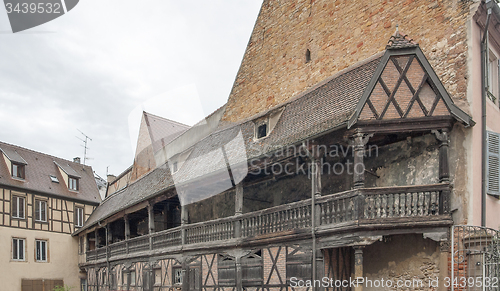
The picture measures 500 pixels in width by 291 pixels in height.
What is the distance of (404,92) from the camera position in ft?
35.3

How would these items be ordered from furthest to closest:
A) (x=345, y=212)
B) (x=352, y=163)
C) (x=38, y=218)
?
1. (x=38, y=218)
2. (x=352, y=163)
3. (x=345, y=212)

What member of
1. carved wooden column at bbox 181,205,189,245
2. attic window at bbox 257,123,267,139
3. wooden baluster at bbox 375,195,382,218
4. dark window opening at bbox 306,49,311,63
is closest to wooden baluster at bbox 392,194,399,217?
wooden baluster at bbox 375,195,382,218

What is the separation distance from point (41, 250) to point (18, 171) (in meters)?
4.30

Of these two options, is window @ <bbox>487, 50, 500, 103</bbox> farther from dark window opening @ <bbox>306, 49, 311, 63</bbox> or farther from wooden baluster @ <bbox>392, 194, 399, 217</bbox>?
dark window opening @ <bbox>306, 49, 311, 63</bbox>

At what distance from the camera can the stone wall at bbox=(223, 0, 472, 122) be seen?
11.4 metres

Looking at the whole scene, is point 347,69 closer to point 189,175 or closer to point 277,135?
point 277,135

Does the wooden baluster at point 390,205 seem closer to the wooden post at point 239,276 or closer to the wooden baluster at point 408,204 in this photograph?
the wooden baluster at point 408,204

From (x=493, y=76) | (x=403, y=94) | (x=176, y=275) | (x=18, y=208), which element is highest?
(x=493, y=76)

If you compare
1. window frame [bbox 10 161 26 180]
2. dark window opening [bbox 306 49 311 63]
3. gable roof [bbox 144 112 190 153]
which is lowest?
window frame [bbox 10 161 26 180]

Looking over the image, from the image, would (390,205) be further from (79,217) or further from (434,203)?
(79,217)

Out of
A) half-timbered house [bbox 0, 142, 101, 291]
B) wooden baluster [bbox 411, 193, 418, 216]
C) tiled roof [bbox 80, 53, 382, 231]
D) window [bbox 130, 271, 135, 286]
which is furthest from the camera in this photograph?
half-timbered house [bbox 0, 142, 101, 291]

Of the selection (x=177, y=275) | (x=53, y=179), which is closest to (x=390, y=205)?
(x=177, y=275)

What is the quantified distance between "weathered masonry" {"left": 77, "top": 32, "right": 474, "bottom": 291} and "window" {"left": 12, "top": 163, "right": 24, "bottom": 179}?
12.5 metres

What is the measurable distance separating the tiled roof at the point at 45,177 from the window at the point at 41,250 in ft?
8.65
